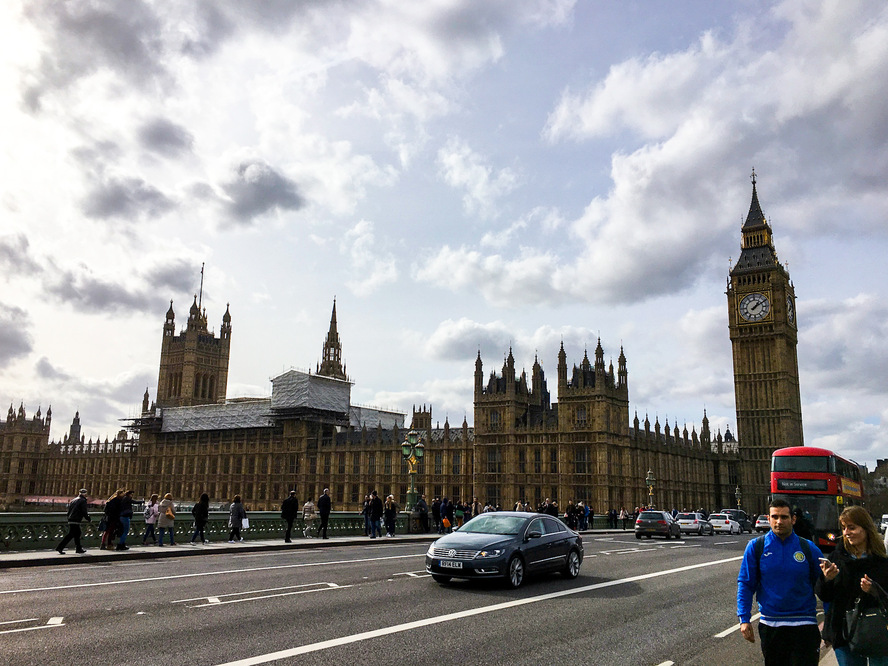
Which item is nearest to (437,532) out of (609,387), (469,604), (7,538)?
(7,538)

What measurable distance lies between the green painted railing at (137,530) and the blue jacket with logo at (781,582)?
20.8 m

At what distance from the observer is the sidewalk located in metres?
18.1

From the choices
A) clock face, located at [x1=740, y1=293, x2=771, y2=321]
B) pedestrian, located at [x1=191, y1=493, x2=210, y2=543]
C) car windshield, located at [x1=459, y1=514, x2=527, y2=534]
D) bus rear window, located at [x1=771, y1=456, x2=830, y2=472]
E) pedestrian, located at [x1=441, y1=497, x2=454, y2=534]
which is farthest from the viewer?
clock face, located at [x1=740, y1=293, x2=771, y2=321]

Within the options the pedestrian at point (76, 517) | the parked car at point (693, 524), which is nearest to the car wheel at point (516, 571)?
the pedestrian at point (76, 517)

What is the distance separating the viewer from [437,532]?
34.9 m

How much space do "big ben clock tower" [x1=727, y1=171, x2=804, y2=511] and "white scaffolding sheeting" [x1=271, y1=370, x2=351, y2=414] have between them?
49090 millimetres

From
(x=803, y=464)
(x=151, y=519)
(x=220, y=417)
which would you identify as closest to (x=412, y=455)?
(x=151, y=519)

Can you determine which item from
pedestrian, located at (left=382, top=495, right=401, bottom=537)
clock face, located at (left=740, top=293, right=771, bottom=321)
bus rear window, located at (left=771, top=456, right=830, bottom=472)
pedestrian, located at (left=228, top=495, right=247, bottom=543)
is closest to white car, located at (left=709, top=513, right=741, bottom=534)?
bus rear window, located at (left=771, top=456, right=830, bottom=472)

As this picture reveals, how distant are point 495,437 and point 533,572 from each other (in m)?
56.2

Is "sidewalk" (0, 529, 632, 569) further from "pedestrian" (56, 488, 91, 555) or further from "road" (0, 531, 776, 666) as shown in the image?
"road" (0, 531, 776, 666)

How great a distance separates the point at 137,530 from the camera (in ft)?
80.8

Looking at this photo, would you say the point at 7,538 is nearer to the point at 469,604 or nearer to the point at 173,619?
the point at 173,619

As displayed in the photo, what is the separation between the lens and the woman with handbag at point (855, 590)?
5.53 meters

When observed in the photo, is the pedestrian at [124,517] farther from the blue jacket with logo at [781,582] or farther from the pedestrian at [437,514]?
the blue jacket with logo at [781,582]
